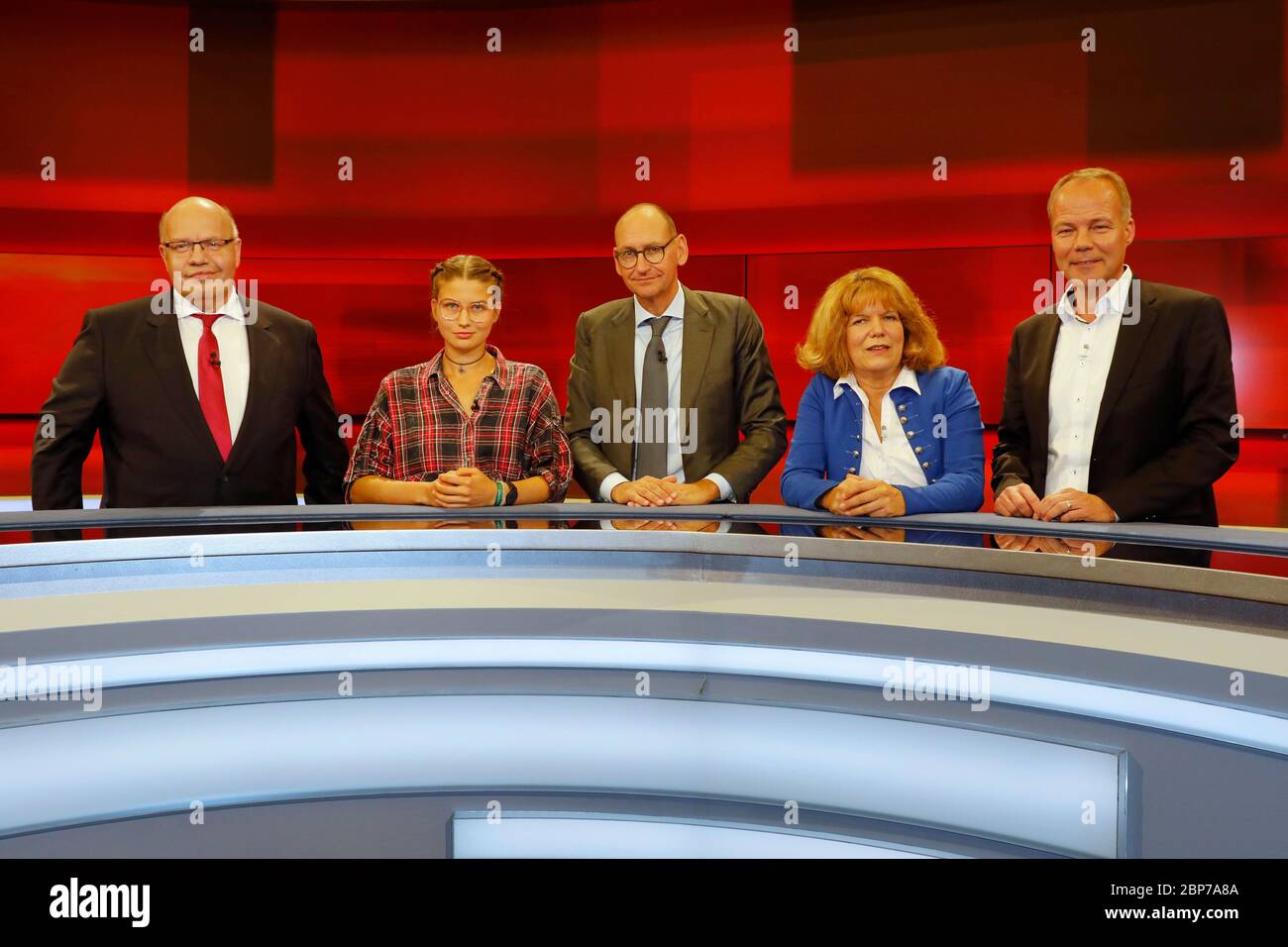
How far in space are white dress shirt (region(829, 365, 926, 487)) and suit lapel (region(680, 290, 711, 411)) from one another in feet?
1.90

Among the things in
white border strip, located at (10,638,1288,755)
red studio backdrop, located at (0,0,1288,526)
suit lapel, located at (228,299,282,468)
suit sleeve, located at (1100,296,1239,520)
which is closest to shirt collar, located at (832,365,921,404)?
suit sleeve, located at (1100,296,1239,520)

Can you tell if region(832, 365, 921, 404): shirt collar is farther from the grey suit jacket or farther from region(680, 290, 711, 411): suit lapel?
region(680, 290, 711, 411): suit lapel

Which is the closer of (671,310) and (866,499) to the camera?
(866,499)

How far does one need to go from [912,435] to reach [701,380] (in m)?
0.71

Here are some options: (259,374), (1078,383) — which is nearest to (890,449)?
(1078,383)

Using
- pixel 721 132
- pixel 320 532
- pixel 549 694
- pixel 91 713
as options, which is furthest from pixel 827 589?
pixel 721 132

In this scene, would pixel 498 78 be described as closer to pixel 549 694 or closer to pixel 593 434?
pixel 593 434

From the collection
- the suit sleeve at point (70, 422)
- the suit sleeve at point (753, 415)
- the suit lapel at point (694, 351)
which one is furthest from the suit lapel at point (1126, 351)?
the suit sleeve at point (70, 422)

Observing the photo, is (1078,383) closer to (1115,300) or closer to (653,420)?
(1115,300)

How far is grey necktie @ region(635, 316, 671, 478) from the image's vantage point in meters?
2.95

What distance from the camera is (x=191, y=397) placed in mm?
2605

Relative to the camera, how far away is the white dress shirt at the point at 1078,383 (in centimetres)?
253

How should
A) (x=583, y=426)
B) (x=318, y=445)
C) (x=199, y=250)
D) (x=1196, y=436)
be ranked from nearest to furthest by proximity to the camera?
(x=1196, y=436), (x=199, y=250), (x=318, y=445), (x=583, y=426)

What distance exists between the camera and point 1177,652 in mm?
1258
